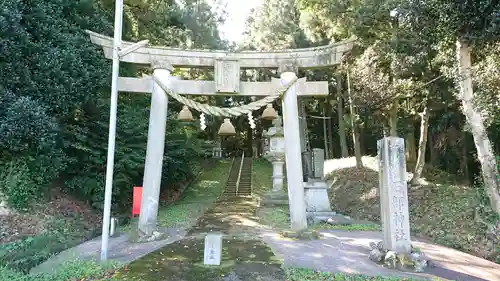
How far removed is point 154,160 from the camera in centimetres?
827

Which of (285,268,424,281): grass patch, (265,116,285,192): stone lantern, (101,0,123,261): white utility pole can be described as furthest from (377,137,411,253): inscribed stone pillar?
(265,116,285,192): stone lantern

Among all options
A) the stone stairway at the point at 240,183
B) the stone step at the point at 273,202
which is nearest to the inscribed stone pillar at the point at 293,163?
the stone step at the point at 273,202

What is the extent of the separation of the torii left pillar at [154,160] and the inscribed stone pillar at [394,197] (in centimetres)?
491

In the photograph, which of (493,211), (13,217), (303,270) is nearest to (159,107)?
(13,217)

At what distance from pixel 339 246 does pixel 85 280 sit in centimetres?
499

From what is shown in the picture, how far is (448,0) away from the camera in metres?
8.27

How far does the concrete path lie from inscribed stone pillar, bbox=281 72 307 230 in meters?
0.63

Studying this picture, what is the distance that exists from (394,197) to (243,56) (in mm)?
4943

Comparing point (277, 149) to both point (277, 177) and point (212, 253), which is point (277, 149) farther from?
point (212, 253)

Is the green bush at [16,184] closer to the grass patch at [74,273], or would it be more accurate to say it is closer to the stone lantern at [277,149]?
the grass patch at [74,273]

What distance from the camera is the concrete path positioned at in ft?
19.3

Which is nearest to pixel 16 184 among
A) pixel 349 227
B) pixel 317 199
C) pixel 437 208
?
pixel 317 199

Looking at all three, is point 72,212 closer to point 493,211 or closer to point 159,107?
point 159,107

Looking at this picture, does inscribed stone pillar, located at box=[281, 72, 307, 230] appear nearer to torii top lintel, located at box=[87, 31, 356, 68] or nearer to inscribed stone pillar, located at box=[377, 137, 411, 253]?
torii top lintel, located at box=[87, 31, 356, 68]
